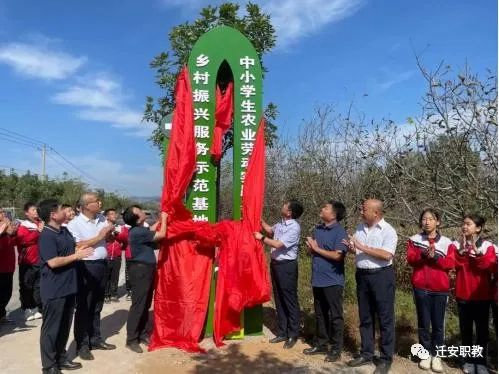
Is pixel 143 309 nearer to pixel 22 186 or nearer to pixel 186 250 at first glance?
pixel 186 250

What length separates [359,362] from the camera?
4262 millimetres

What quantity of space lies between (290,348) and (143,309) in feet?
5.51

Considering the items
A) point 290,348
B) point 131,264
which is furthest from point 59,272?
point 290,348

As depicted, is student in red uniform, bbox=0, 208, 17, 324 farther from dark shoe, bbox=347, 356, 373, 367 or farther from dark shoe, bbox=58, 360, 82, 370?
dark shoe, bbox=347, 356, 373, 367

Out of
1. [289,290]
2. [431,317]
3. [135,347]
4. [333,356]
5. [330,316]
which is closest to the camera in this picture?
[431,317]

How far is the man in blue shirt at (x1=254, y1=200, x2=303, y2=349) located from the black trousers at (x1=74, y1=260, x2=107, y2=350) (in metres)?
1.76

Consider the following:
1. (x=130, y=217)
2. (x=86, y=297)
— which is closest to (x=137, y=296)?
(x=86, y=297)

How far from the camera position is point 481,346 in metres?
4.07

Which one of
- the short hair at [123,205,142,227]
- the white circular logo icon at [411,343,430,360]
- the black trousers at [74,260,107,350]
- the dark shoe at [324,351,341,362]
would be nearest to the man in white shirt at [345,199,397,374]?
the dark shoe at [324,351,341,362]

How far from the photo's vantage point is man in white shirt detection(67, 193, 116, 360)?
4.46 m

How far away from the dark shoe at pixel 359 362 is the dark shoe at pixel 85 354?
2.60 metres

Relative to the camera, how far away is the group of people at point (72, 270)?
12.7 ft

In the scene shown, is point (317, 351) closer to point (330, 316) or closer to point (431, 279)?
point (330, 316)

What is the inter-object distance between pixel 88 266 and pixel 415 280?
328 centimetres
